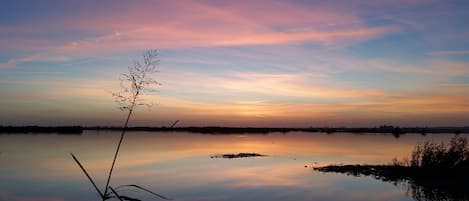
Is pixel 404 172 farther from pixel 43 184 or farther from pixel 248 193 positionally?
pixel 43 184

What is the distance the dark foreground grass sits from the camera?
2297cm

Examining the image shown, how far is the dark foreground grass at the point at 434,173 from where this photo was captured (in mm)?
22970

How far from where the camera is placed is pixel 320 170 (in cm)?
3359

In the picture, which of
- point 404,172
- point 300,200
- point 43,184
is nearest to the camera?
point 300,200

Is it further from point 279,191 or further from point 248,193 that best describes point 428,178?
point 248,193

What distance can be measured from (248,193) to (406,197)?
7156 mm

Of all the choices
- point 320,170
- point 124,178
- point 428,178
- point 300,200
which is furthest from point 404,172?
point 124,178

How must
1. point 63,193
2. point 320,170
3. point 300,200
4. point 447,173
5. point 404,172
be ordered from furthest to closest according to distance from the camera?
1. point 320,170
2. point 404,172
3. point 447,173
4. point 63,193
5. point 300,200

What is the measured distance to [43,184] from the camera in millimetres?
25984

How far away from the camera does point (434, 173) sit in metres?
28.4

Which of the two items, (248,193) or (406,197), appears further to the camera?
(248,193)

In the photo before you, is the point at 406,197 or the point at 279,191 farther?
the point at 279,191

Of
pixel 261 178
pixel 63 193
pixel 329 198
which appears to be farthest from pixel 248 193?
pixel 63 193

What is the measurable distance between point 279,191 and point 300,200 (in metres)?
2.46
